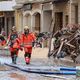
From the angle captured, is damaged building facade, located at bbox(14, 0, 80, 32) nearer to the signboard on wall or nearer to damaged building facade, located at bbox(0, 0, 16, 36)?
the signboard on wall

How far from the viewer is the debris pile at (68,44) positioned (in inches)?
872

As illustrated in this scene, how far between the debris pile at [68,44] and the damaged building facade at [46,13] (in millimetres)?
11584

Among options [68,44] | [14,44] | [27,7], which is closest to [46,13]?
[27,7]

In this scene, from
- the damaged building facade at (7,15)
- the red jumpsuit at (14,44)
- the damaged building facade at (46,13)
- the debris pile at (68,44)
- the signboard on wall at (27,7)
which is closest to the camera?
the red jumpsuit at (14,44)

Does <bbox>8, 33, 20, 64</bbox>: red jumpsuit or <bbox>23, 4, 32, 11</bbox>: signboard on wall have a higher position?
<bbox>23, 4, 32, 11</bbox>: signboard on wall

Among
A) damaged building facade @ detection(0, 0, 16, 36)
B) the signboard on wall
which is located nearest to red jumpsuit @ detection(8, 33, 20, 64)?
the signboard on wall

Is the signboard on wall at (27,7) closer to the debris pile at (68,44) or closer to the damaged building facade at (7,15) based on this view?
the damaged building facade at (7,15)

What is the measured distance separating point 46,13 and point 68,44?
2299cm

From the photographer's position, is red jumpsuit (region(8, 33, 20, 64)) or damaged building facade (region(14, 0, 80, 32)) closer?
red jumpsuit (region(8, 33, 20, 64))

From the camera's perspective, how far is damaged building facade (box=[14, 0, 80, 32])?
37.9 metres

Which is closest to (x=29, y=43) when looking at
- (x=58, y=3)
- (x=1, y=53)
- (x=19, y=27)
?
(x=1, y=53)

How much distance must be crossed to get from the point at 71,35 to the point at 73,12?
14.6 meters

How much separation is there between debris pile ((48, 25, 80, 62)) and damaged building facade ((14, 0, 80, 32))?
38.0ft

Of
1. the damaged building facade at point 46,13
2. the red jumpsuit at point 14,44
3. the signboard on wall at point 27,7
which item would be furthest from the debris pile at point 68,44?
the signboard on wall at point 27,7
